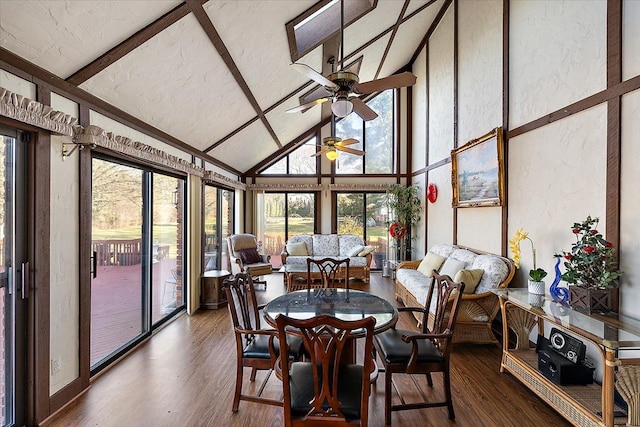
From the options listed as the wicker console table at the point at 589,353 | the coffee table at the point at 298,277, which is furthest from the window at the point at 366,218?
the wicker console table at the point at 589,353

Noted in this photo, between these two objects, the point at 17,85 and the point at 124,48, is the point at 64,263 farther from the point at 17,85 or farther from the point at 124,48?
the point at 124,48

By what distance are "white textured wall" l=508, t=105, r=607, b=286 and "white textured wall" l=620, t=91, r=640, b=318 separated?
0.17 meters

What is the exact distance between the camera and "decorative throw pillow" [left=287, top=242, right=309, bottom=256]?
6.96 m

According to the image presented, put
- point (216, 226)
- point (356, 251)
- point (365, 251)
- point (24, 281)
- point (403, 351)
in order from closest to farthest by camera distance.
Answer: point (24, 281) < point (403, 351) < point (216, 226) < point (365, 251) < point (356, 251)

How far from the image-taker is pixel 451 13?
17.4 ft

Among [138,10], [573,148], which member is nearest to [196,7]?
[138,10]

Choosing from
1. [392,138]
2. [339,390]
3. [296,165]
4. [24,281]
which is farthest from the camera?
[296,165]

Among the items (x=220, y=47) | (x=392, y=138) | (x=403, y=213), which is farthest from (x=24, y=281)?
(x=392, y=138)

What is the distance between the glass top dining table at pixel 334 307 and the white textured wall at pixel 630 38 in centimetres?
241

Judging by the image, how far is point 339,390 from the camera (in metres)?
1.76

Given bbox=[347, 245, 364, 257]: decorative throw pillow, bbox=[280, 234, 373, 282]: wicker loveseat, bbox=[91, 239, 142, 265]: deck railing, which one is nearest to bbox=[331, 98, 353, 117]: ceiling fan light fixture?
bbox=[91, 239, 142, 265]: deck railing

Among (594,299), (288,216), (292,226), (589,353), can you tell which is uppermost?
(288,216)

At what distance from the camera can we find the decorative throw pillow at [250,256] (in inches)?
234

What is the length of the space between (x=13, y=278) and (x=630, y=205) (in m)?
4.21
